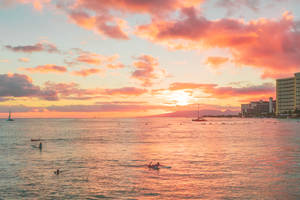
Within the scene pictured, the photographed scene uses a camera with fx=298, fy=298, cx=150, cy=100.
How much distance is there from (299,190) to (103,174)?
26024 mm

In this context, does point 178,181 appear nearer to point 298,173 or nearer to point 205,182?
point 205,182

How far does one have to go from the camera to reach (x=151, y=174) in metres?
43.8

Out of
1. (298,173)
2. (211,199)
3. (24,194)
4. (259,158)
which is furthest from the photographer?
(259,158)

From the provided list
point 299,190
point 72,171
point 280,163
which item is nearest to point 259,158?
point 280,163

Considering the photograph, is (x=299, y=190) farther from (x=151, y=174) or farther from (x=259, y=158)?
(x=259, y=158)

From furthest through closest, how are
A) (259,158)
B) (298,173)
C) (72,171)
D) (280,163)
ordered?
(259,158)
(280,163)
(72,171)
(298,173)

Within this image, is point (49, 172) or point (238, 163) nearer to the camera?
point (49, 172)

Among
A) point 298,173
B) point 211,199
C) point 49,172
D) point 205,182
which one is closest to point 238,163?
point 298,173

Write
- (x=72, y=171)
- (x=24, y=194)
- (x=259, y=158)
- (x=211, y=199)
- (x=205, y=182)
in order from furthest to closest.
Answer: (x=259, y=158)
(x=72, y=171)
(x=205, y=182)
(x=24, y=194)
(x=211, y=199)

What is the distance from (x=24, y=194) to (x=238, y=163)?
116ft

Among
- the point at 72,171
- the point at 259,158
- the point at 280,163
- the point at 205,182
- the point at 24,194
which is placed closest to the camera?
the point at 24,194

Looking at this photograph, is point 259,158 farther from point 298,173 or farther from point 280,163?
point 298,173

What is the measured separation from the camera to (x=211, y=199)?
31.3 meters

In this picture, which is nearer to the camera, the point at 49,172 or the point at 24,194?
the point at 24,194
